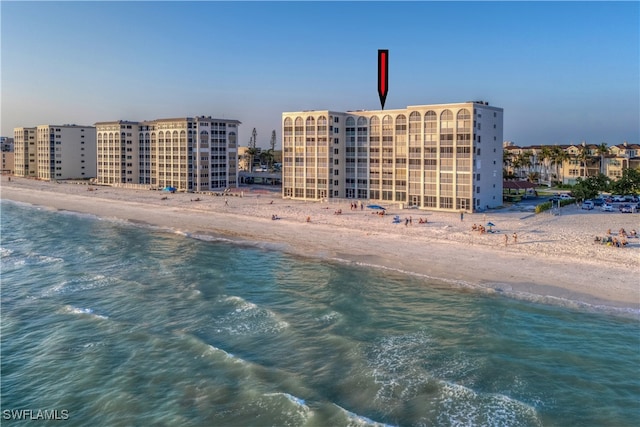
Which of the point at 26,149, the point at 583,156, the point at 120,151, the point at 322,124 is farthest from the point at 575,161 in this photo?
the point at 26,149

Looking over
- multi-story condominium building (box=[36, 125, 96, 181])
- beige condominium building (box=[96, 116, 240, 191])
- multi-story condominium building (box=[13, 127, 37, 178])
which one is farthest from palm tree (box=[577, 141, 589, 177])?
multi-story condominium building (box=[13, 127, 37, 178])

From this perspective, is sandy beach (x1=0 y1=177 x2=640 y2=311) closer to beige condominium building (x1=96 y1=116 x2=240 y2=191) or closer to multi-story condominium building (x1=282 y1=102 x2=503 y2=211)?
multi-story condominium building (x1=282 y1=102 x2=503 y2=211)

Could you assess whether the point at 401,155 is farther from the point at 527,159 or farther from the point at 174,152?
the point at 527,159

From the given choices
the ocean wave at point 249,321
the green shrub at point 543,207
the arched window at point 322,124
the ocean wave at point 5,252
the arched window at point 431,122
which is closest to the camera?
the ocean wave at point 249,321

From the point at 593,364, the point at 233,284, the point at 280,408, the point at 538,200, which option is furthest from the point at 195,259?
the point at 538,200

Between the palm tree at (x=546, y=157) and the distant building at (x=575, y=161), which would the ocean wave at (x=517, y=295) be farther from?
the palm tree at (x=546, y=157)

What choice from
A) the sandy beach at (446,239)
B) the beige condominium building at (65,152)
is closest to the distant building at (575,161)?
the sandy beach at (446,239)

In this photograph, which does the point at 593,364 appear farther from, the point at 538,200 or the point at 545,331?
the point at 538,200
